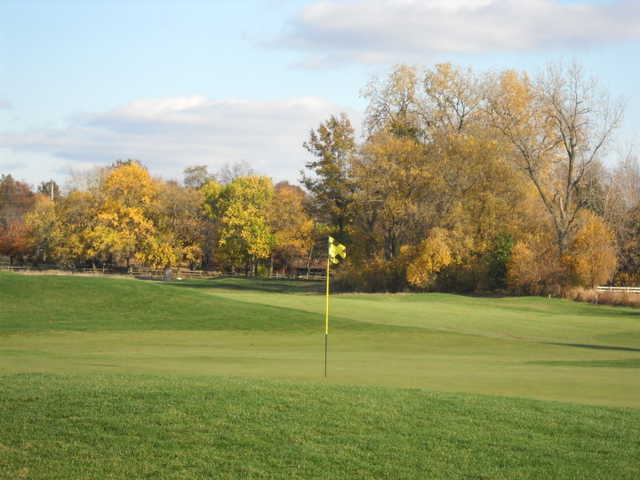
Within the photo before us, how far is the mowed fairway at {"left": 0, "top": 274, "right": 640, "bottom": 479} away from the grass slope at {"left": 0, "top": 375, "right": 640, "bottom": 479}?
0.08ft

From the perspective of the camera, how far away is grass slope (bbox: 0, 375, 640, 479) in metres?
7.86

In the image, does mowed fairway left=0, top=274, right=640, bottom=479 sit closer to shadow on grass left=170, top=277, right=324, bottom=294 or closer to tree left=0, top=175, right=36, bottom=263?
shadow on grass left=170, top=277, right=324, bottom=294

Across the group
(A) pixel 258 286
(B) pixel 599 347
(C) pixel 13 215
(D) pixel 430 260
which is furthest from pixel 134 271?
(B) pixel 599 347

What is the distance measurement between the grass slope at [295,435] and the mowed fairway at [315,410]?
1.0 inches

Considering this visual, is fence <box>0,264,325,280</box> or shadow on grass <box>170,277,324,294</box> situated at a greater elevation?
fence <box>0,264,325,280</box>

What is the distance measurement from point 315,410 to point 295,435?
1.13 metres

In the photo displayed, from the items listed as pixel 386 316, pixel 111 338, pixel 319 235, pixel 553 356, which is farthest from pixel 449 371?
pixel 319 235

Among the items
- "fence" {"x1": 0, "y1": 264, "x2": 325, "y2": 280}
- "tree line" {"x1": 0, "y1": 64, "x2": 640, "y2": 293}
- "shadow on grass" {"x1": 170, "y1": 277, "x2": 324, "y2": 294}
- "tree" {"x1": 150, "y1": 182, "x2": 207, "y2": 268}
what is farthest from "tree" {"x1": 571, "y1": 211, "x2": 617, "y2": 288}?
"tree" {"x1": 150, "y1": 182, "x2": 207, "y2": 268}

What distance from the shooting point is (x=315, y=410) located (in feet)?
32.6

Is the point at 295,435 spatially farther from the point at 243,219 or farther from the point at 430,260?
the point at 243,219

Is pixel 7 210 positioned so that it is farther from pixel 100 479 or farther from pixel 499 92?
pixel 100 479

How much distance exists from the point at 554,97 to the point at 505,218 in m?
9.70

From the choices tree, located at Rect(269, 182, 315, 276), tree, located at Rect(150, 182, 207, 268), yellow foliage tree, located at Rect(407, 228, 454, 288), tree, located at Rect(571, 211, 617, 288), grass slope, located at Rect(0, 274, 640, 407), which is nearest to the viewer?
grass slope, located at Rect(0, 274, 640, 407)

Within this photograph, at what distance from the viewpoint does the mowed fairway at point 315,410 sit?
8000 millimetres
